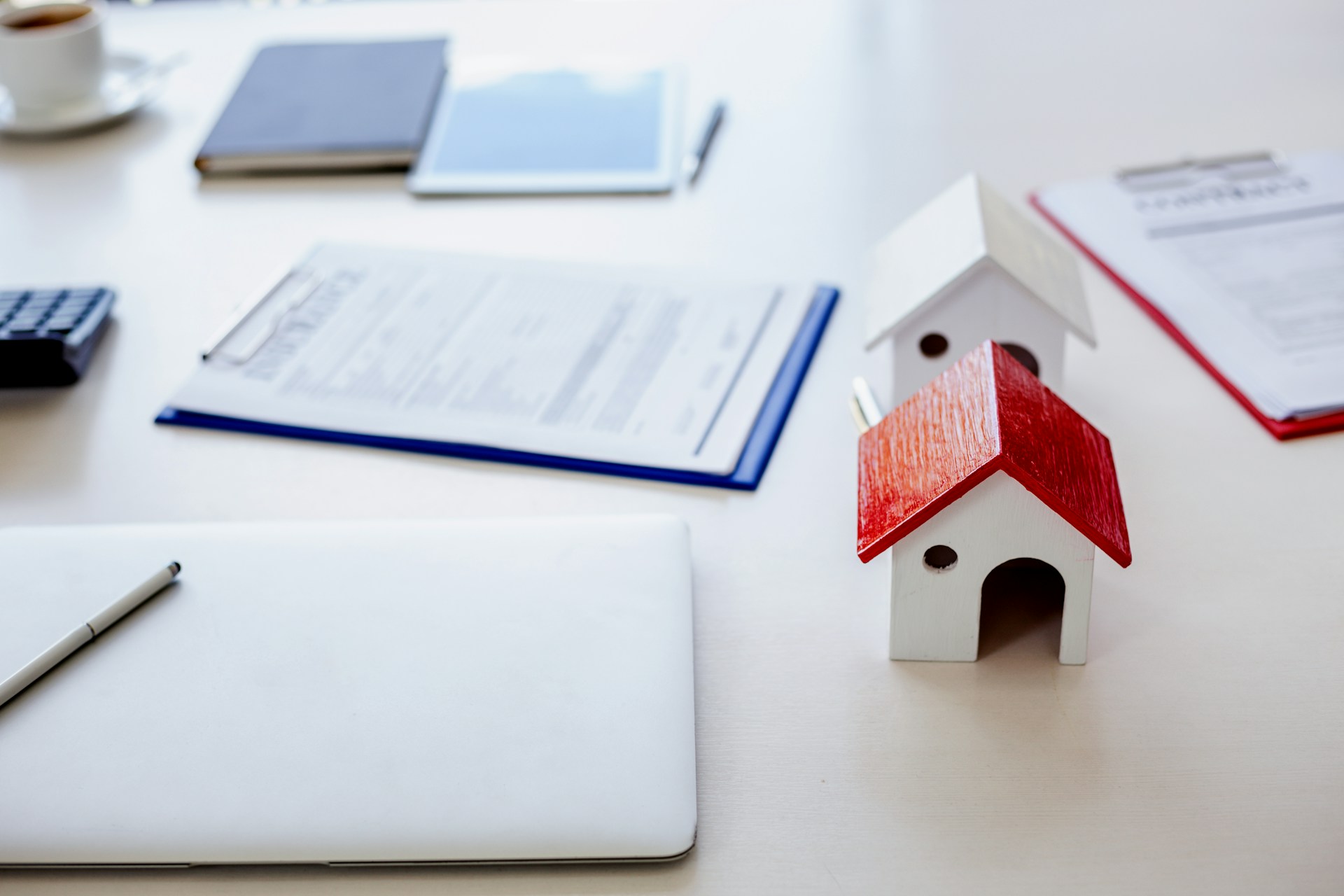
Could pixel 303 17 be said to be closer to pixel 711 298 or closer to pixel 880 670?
pixel 711 298

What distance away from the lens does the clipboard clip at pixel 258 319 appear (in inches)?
33.3

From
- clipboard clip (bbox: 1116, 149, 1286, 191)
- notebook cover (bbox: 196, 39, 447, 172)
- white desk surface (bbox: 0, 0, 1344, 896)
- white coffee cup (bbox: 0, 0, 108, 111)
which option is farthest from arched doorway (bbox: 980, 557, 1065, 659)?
white coffee cup (bbox: 0, 0, 108, 111)

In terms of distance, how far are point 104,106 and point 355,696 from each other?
39.1 inches

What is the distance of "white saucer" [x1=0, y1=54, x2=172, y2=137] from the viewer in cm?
124

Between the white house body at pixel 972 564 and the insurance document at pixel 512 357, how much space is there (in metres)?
0.18

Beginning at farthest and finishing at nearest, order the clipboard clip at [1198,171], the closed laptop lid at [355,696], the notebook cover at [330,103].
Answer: the notebook cover at [330,103]
the clipboard clip at [1198,171]
the closed laptop lid at [355,696]

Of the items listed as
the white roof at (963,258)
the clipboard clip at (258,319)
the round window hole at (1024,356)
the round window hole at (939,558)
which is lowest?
the clipboard clip at (258,319)

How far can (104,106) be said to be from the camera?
50.3 inches

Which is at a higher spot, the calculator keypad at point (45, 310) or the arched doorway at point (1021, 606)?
the calculator keypad at point (45, 310)

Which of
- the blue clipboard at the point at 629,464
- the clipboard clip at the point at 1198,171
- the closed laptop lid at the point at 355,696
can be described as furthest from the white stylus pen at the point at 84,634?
the clipboard clip at the point at 1198,171

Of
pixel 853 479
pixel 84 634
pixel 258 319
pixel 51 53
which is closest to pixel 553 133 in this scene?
pixel 258 319

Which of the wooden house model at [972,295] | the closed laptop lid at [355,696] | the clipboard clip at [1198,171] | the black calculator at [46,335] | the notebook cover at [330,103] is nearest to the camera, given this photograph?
the closed laptop lid at [355,696]

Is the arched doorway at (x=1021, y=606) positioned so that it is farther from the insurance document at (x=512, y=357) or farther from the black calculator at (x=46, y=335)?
the black calculator at (x=46, y=335)

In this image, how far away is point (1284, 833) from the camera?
19.0 inches
